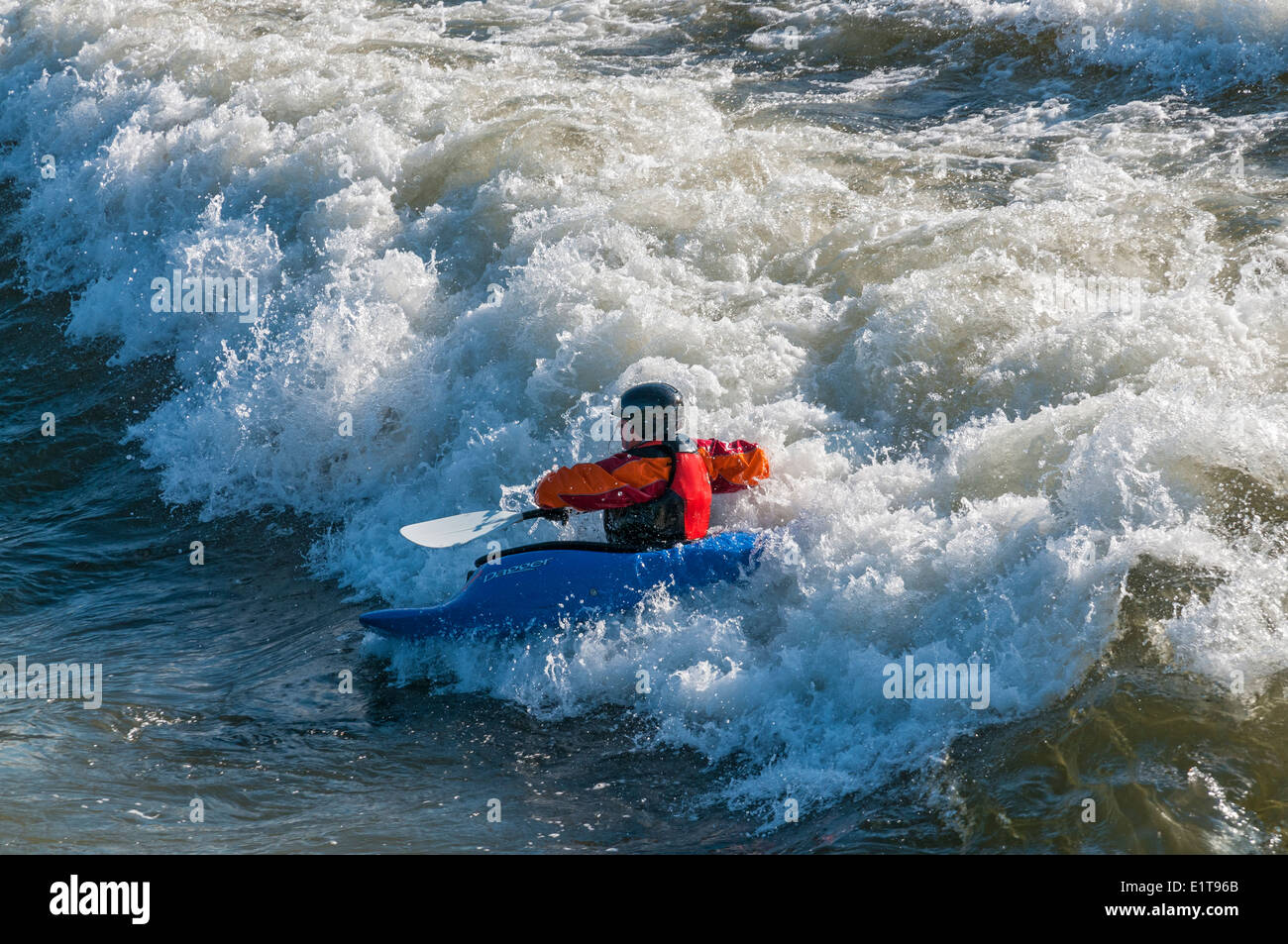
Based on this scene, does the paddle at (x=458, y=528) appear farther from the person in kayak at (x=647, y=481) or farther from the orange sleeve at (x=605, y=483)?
the person in kayak at (x=647, y=481)

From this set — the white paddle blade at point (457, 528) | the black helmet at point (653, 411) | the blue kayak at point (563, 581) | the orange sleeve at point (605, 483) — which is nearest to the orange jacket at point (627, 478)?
the orange sleeve at point (605, 483)

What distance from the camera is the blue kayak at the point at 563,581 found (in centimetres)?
580

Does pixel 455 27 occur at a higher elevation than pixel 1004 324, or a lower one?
higher

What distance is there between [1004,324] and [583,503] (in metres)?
2.73

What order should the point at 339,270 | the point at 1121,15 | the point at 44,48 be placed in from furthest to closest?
the point at 44,48 → the point at 1121,15 → the point at 339,270

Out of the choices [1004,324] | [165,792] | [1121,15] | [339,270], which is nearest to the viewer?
[165,792]

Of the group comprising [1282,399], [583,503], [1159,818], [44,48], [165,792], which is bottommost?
[165,792]

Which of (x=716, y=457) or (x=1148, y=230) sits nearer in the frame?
(x=716, y=457)

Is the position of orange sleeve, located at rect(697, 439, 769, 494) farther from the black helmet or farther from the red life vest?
the black helmet

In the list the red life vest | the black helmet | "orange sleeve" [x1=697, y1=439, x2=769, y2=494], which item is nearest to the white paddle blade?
the red life vest

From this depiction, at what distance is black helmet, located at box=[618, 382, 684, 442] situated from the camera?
6.09 m
